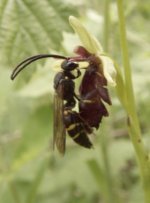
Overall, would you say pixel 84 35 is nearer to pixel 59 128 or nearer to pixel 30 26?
pixel 59 128

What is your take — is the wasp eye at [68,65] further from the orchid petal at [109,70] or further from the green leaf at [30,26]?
the green leaf at [30,26]

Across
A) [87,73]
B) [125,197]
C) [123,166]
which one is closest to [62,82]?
[87,73]

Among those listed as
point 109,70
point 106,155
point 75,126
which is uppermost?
point 109,70

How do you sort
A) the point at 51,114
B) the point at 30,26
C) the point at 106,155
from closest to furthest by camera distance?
the point at 30,26, the point at 106,155, the point at 51,114

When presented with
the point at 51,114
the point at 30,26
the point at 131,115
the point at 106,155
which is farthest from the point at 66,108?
the point at 51,114

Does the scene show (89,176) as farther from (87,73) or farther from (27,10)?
(87,73)

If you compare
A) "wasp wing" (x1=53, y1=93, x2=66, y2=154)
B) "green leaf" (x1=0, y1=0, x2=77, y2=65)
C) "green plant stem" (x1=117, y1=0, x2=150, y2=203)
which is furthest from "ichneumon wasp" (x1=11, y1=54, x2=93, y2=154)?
"green leaf" (x1=0, y1=0, x2=77, y2=65)
